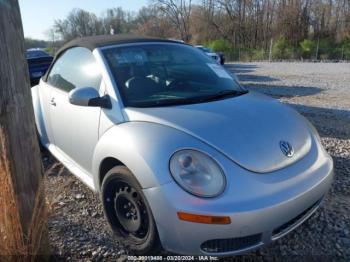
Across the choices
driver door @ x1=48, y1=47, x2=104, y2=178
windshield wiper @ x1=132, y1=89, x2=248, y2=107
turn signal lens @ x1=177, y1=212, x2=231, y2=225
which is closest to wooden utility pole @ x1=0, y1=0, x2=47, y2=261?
driver door @ x1=48, y1=47, x2=104, y2=178

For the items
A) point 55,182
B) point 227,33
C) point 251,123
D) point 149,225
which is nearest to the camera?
point 149,225

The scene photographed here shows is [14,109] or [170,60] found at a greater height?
[170,60]

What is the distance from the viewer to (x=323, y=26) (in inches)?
1524

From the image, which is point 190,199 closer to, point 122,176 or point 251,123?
point 122,176

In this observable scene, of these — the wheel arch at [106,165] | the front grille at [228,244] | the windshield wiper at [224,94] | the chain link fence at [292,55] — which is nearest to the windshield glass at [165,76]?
the windshield wiper at [224,94]

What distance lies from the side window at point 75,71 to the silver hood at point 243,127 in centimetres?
70

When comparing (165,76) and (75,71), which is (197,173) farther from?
(75,71)

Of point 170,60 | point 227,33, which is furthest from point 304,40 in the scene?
point 170,60

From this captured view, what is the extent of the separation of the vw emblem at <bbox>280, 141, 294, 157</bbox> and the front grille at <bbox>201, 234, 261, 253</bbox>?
0.59 meters

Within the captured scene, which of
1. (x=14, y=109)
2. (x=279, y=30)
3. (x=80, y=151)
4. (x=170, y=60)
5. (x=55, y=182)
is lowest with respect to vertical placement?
(x=55, y=182)

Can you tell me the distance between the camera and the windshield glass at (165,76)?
2.67m

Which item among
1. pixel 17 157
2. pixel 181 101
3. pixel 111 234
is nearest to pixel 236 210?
pixel 181 101

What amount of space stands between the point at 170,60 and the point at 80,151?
120cm

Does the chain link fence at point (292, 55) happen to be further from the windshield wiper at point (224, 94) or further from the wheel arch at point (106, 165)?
the wheel arch at point (106, 165)
